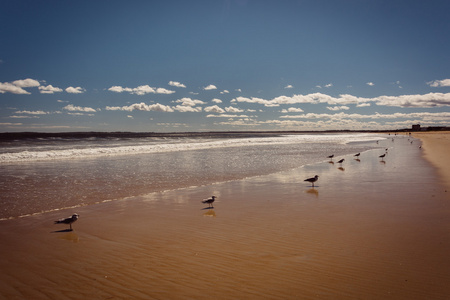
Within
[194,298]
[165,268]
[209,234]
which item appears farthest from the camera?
[209,234]

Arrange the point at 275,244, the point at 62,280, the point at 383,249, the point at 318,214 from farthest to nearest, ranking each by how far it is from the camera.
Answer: the point at 318,214 < the point at 275,244 < the point at 383,249 < the point at 62,280

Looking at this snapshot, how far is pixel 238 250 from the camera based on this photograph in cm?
638

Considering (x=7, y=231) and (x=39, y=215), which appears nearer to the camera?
(x=7, y=231)

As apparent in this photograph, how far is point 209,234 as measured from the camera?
7.40 meters

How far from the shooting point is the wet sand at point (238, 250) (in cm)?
488

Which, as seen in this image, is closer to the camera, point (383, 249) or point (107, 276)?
point (107, 276)

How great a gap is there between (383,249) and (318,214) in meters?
2.71

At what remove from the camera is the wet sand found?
16.0 ft

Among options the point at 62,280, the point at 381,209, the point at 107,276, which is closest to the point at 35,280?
the point at 62,280

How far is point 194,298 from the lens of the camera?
15.2ft

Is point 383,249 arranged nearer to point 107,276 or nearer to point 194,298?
point 194,298

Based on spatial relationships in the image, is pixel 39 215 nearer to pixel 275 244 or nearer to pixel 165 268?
pixel 165 268

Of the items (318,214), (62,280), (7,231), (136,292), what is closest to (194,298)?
(136,292)

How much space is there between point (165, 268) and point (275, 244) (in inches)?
101
